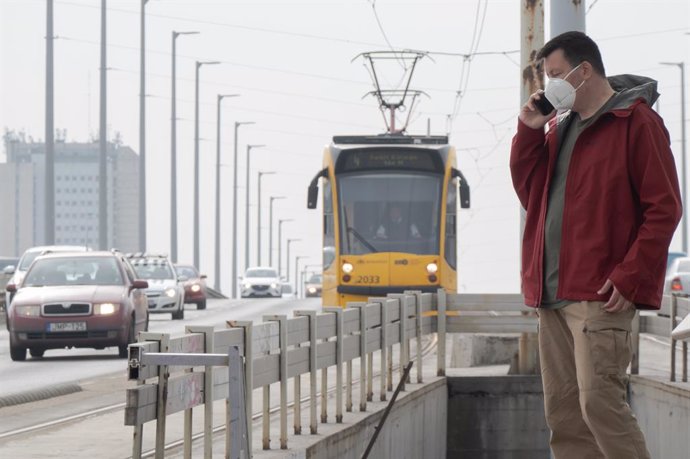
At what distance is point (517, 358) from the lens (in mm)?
22516

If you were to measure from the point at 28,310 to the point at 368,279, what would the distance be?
737cm

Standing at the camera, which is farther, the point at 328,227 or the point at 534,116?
the point at 328,227

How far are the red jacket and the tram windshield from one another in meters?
23.5

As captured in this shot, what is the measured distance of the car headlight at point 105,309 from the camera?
→ 2534 centimetres

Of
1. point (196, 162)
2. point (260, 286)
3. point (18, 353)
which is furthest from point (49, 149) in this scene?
point (260, 286)

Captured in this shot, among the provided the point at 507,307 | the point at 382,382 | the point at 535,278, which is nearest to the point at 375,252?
the point at 507,307

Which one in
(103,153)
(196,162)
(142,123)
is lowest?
(103,153)

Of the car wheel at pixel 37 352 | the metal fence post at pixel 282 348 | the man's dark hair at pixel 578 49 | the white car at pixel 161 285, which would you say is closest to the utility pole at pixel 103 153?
the white car at pixel 161 285

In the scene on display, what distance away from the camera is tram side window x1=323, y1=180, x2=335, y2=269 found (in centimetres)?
3061

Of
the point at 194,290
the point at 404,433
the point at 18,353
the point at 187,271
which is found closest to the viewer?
the point at 404,433

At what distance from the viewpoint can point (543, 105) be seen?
709 cm

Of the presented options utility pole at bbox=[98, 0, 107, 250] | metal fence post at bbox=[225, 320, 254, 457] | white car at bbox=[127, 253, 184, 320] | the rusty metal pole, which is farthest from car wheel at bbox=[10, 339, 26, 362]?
utility pole at bbox=[98, 0, 107, 250]

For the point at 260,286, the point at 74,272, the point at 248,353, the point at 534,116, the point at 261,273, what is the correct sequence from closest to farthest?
1. the point at 534,116
2. the point at 248,353
3. the point at 74,272
4. the point at 260,286
5. the point at 261,273

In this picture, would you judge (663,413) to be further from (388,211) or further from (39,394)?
(388,211)
